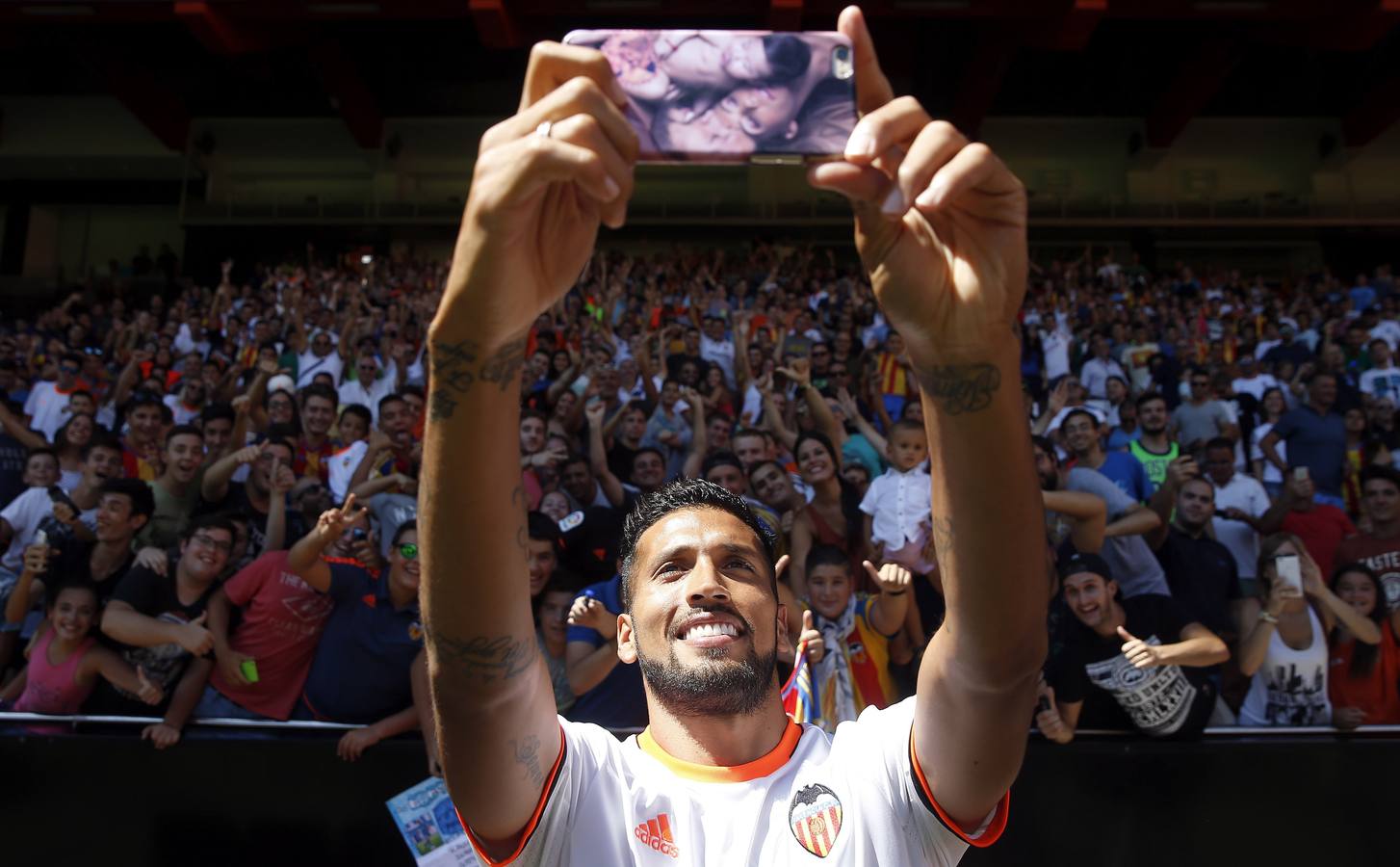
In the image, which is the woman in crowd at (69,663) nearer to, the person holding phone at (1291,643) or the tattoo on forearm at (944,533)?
the tattoo on forearm at (944,533)

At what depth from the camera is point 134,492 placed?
16.1ft

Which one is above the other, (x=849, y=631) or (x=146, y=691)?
(x=849, y=631)

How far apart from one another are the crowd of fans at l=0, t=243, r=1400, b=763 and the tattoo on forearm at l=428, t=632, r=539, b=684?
0.44 feet

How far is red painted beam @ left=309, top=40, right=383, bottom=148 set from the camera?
54.4ft

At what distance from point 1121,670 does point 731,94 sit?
3395 mm

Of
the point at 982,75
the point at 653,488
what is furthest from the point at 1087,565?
the point at 982,75

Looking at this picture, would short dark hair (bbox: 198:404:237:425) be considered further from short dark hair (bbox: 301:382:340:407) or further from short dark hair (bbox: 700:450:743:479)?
short dark hair (bbox: 700:450:743:479)

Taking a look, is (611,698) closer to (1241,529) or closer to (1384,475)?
(1241,529)

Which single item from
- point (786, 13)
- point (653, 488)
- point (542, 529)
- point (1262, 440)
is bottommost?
point (542, 529)

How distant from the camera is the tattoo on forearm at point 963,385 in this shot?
1558mm

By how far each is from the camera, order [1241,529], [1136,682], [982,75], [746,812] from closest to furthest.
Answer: [746,812] → [1136,682] → [1241,529] → [982,75]

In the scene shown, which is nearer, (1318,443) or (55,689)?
(55,689)

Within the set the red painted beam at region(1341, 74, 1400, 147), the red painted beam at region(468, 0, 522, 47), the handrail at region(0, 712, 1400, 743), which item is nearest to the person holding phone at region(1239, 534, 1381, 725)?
the handrail at region(0, 712, 1400, 743)

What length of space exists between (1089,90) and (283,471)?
1806cm
